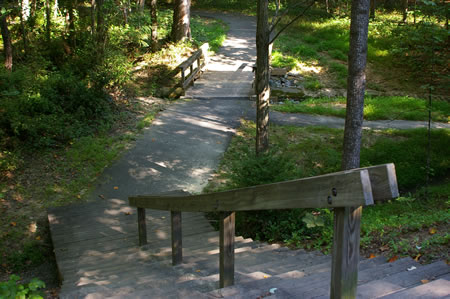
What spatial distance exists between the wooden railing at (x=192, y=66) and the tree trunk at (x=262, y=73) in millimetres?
6341

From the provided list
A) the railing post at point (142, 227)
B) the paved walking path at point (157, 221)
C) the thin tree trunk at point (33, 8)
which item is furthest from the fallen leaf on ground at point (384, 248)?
the thin tree trunk at point (33, 8)

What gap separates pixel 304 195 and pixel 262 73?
20.3 feet

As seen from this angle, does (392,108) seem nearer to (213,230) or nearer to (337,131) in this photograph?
(337,131)

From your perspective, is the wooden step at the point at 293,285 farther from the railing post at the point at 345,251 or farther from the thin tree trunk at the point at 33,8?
the thin tree trunk at the point at 33,8

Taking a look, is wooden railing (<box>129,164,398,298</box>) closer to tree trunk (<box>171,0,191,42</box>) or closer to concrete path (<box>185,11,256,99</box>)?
concrete path (<box>185,11,256,99</box>)

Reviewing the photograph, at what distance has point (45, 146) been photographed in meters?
10.0

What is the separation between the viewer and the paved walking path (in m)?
3.97

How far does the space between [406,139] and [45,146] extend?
8860 millimetres

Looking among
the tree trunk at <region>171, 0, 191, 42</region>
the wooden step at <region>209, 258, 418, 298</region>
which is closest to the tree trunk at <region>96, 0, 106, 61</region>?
the tree trunk at <region>171, 0, 191, 42</region>

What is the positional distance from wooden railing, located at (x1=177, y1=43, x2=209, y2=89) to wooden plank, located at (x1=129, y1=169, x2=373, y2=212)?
1133cm

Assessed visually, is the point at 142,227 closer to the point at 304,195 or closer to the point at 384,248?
the point at 384,248

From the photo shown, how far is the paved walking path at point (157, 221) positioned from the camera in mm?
3975

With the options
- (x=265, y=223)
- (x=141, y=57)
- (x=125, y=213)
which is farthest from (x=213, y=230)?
(x=141, y=57)

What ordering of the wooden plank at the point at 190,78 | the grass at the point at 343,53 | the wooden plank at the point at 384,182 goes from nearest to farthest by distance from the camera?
1. the wooden plank at the point at 384,182
2. the wooden plank at the point at 190,78
3. the grass at the point at 343,53
